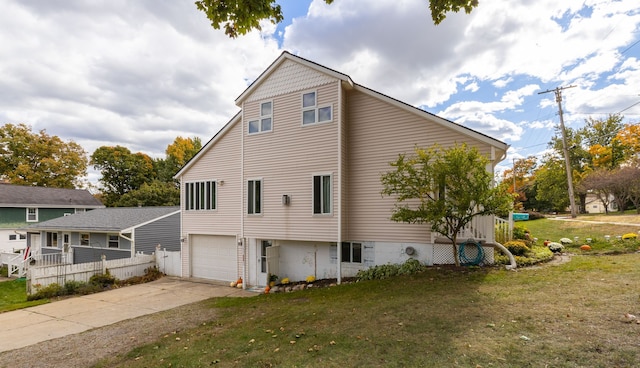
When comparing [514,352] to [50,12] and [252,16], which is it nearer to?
[252,16]

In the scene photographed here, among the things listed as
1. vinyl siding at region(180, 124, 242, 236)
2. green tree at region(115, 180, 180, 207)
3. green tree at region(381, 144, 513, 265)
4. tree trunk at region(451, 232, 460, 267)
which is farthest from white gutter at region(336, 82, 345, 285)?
green tree at region(115, 180, 180, 207)

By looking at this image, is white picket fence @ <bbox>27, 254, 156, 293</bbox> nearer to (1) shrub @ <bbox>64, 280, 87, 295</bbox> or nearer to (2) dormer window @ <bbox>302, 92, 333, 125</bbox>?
(1) shrub @ <bbox>64, 280, 87, 295</bbox>

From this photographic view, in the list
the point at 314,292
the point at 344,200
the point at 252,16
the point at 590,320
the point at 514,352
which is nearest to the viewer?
the point at 514,352

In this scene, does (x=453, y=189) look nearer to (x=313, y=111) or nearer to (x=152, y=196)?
(x=313, y=111)

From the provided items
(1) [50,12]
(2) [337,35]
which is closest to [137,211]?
(1) [50,12]

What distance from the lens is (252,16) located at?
5730 mm

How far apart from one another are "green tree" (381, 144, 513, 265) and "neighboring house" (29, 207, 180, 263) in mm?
14376

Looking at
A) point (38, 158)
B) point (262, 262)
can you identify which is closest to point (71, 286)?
point (262, 262)

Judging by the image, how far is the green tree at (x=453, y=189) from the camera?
8.35 metres

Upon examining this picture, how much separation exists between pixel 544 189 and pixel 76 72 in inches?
1729

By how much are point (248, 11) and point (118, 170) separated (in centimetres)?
4596

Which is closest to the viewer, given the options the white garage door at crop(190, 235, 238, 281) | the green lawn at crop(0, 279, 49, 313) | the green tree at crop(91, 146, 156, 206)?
the green lawn at crop(0, 279, 49, 313)

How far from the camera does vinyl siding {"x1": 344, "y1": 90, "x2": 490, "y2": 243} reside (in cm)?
1057

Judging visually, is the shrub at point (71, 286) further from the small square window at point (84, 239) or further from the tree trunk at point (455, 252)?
the tree trunk at point (455, 252)
